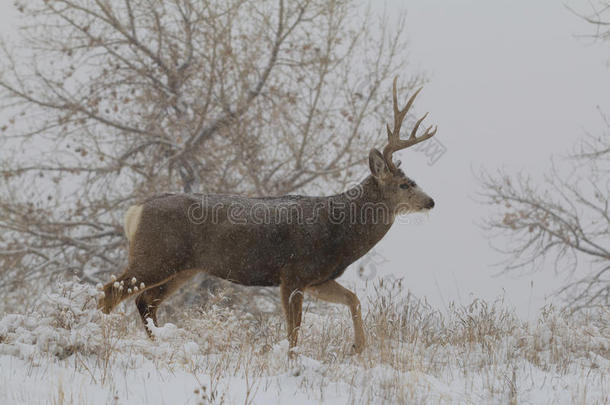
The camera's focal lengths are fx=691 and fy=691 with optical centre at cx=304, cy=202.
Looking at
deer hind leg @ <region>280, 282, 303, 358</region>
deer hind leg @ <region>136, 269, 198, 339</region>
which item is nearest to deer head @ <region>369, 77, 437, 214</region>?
deer hind leg @ <region>280, 282, 303, 358</region>

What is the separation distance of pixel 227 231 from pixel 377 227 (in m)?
1.48

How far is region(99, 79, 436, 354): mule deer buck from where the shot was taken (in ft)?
21.4

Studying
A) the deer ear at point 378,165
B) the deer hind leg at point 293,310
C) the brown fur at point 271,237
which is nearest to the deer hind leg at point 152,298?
the brown fur at point 271,237

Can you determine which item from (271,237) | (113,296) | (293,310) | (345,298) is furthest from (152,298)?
(345,298)

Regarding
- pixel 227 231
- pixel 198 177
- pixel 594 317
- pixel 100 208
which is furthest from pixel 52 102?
pixel 594 317

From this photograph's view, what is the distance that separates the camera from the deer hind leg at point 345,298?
6277 millimetres

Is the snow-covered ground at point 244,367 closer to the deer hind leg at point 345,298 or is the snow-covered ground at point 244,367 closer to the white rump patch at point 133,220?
the deer hind leg at point 345,298

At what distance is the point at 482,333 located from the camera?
6.68 metres

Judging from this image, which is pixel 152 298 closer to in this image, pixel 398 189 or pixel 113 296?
pixel 113 296

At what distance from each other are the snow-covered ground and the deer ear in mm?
1413

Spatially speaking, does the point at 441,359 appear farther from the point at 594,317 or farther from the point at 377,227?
the point at 594,317

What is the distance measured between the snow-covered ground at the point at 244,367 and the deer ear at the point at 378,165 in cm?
141

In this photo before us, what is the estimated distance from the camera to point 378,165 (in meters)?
6.95

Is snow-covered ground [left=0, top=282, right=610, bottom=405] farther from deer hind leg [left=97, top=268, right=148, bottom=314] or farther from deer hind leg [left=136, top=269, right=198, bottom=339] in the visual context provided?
deer hind leg [left=136, top=269, right=198, bottom=339]
